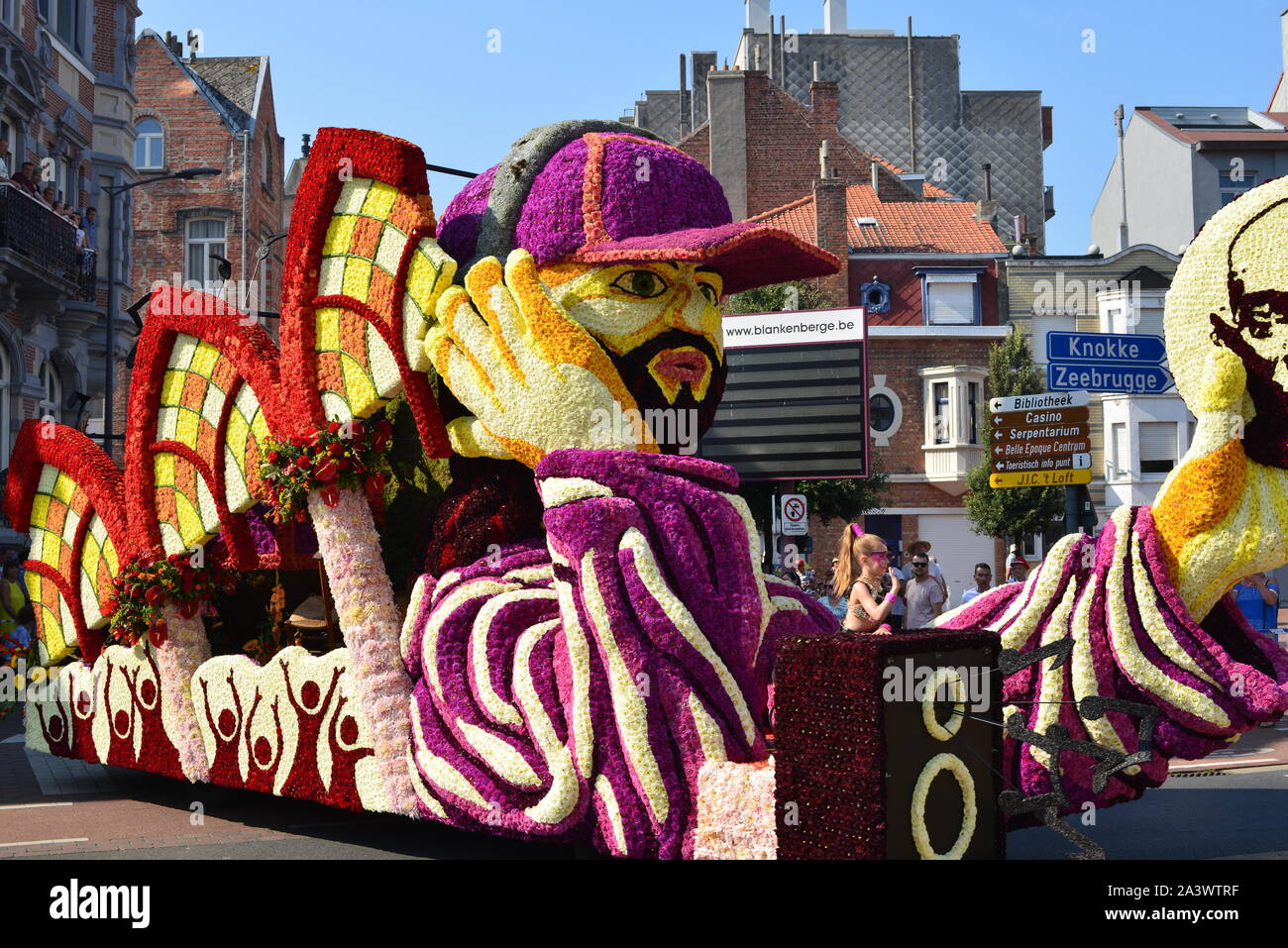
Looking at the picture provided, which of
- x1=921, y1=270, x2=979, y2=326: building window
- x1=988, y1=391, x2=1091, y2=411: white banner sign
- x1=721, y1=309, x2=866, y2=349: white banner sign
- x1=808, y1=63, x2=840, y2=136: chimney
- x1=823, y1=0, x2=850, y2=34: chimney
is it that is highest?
x1=823, y1=0, x2=850, y2=34: chimney

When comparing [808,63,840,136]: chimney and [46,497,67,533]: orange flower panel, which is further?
[808,63,840,136]: chimney

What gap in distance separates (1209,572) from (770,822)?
2.40 meters

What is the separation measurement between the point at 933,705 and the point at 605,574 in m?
1.59

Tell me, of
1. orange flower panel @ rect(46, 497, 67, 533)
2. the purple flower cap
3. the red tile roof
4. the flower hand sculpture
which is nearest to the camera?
the flower hand sculpture

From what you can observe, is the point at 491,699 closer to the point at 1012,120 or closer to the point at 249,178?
the point at 249,178

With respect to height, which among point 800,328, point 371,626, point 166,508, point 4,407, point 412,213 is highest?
point 4,407

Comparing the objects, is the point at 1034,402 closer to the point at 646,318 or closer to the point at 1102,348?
the point at 1102,348

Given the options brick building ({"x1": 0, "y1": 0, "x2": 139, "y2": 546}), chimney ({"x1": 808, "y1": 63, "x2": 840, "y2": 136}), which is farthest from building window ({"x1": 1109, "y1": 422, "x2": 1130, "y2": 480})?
brick building ({"x1": 0, "y1": 0, "x2": 139, "y2": 546})

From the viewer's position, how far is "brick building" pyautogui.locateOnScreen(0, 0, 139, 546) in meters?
20.3

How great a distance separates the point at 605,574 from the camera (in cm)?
633

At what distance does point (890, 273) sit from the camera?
114ft

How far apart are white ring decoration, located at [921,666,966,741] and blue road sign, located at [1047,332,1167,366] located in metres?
6.03

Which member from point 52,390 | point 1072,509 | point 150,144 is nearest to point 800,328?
point 1072,509
